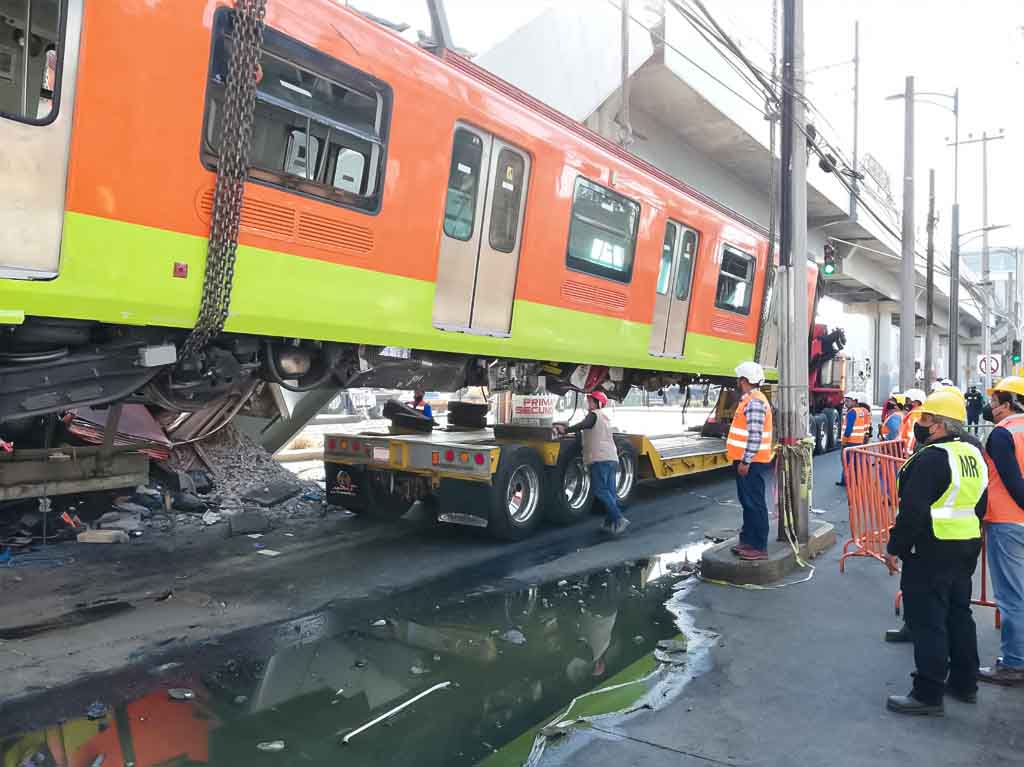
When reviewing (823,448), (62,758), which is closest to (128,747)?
(62,758)

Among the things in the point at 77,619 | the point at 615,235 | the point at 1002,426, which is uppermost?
the point at 615,235

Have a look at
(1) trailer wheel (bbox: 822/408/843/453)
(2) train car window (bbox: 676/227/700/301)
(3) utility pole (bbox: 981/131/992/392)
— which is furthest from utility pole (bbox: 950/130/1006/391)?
(2) train car window (bbox: 676/227/700/301)

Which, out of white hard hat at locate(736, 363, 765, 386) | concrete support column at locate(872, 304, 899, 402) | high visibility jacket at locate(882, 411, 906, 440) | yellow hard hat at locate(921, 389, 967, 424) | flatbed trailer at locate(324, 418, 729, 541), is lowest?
flatbed trailer at locate(324, 418, 729, 541)

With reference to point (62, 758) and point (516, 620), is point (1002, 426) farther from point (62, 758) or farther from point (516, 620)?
point (62, 758)

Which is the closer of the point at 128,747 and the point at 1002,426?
the point at 128,747

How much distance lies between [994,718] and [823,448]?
1454cm

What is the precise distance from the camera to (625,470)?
32.2 ft

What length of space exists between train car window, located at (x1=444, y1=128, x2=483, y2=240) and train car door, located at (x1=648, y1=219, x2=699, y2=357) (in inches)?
135

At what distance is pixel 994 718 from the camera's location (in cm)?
396

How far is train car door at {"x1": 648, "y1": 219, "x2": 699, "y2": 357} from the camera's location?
9586 mm

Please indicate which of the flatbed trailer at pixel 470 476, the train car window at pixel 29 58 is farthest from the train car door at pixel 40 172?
the flatbed trailer at pixel 470 476

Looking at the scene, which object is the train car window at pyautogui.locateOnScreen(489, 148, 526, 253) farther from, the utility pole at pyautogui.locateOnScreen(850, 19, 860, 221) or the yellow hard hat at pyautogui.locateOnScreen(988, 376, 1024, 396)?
the utility pole at pyautogui.locateOnScreen(850, 19, 860, 221)

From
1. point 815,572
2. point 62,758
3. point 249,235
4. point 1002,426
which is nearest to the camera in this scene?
point 62,758

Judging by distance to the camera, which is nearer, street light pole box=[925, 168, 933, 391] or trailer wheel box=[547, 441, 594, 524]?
trailer wheel box=[547, 441, 594, 524]
